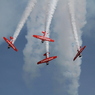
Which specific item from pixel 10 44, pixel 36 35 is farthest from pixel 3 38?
pixel 36 35

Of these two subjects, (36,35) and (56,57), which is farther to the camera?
(56,57)

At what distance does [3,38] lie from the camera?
13412 centimetres

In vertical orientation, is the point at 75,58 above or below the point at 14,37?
above

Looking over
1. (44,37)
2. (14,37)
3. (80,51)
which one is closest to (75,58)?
(80,51)

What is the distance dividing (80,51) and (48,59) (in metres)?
13.2

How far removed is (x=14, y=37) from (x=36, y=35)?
27.2 ft

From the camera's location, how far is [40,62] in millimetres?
138500

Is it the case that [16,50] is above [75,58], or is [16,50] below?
below

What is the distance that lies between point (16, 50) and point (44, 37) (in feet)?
46.7

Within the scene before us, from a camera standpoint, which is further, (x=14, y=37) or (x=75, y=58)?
(x=75, y=58)

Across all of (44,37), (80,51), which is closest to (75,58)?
(80,51)

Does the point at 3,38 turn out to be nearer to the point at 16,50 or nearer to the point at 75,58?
the point at 16,50

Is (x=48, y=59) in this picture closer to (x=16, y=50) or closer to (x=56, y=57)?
(x=56, y=57)

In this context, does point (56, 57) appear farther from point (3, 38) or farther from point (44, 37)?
point (3, 38)
